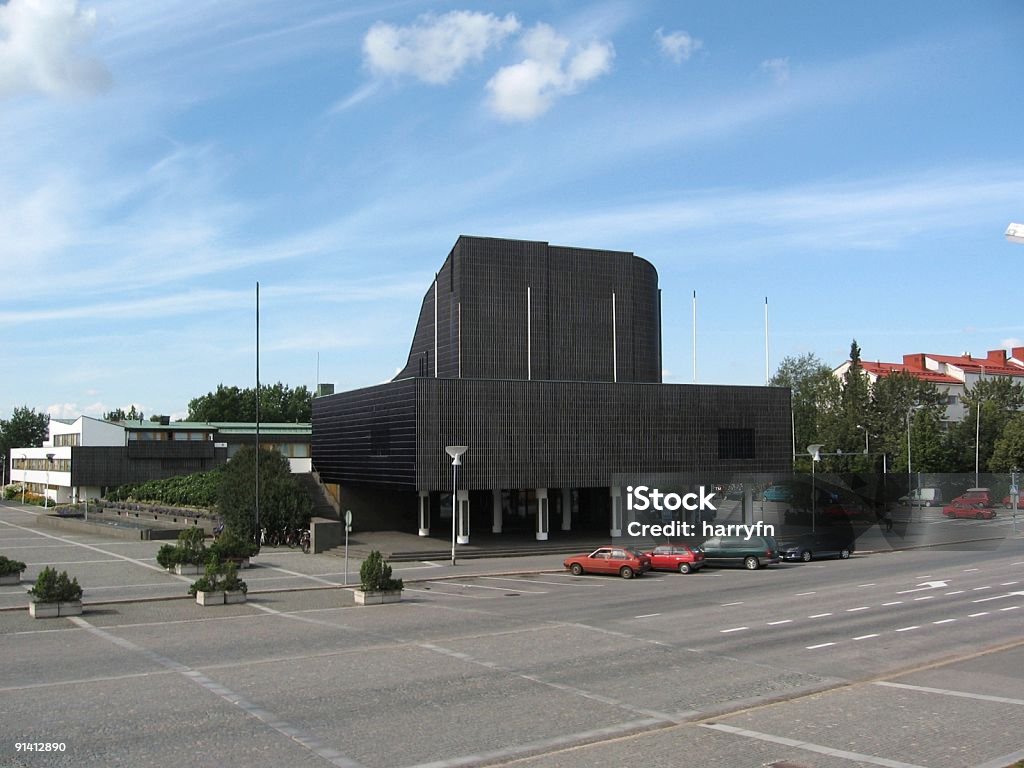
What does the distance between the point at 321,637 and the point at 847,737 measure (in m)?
12.9

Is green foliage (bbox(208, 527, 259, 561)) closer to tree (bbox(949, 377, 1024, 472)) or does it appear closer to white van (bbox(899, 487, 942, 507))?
white van (bbox(899, 487, 942, 507))

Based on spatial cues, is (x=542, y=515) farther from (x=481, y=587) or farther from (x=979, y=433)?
(x=979, y=433)

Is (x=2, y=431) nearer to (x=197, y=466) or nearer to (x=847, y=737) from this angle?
(x=197, y=466)

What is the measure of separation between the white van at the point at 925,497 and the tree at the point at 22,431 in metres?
146

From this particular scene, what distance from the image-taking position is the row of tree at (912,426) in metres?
93.2

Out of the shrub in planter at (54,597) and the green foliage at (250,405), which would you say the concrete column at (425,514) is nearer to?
the shrub in planter at (54,597)

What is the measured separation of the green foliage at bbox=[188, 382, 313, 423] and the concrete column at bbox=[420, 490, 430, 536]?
8987 cm

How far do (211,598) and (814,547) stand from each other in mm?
28789

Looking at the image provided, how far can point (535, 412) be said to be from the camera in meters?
50.4

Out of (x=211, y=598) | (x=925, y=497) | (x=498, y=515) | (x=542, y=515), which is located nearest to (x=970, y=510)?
(x=925, y=497)

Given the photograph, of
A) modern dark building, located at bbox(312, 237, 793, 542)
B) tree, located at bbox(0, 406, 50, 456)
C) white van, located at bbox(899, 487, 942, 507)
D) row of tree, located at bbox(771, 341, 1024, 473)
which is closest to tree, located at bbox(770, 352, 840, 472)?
row of tree, located at bbox(771, 341, 1024, 473)

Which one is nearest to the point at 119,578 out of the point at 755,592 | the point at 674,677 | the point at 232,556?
the point at 232,556

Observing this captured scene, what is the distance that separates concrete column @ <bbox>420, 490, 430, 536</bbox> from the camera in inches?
2087

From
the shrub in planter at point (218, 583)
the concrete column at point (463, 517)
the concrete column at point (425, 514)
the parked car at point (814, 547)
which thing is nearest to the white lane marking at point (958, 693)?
the shrub in planter at point (218, 583)
